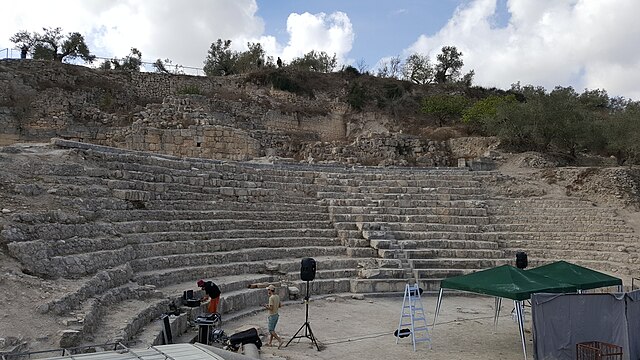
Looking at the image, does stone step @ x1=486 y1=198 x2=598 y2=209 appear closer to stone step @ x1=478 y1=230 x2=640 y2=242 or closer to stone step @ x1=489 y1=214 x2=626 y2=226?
stone step @ x1=489 y1=214 x2=626 y2=226

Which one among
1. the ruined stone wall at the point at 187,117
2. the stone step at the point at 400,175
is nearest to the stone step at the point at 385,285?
the stone step at the point at 400,175

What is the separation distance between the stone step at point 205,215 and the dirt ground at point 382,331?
319 centimetres

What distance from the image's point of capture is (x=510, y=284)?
7.66 meters

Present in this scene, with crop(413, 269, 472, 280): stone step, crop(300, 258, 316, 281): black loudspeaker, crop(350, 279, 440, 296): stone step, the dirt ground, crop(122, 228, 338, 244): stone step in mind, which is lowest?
the dirt ground

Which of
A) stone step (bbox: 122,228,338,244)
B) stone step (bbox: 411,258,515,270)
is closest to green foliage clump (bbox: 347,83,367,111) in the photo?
stone step (bbox: 122,228,338,244)

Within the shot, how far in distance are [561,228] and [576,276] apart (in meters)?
8.30

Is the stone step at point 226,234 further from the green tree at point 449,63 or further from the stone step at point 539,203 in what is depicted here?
the green tree at point 449,63

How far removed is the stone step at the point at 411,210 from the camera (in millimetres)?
15141

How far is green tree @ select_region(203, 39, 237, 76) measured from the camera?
40531mm

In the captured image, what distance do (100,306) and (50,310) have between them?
1002 mm

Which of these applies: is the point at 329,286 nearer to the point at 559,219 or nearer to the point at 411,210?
the point at 411,210

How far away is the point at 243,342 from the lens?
23.0ft

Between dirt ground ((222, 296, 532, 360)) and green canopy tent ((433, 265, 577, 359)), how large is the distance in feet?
3.04

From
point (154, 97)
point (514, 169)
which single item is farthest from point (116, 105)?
point (514, 169)
